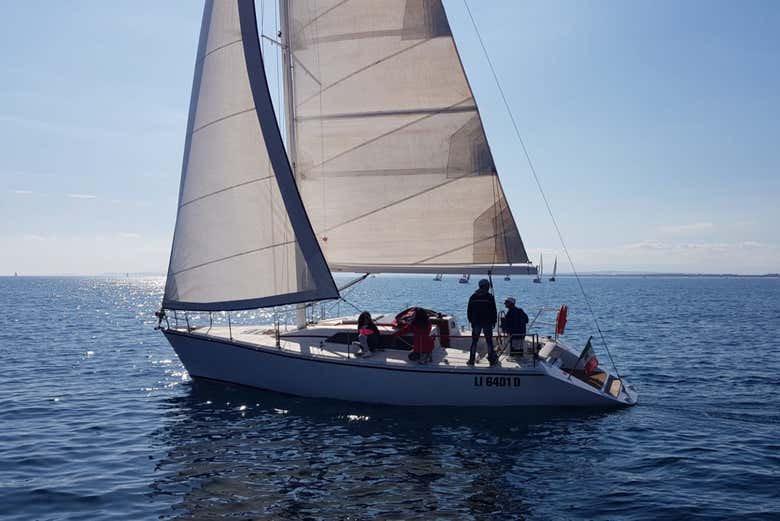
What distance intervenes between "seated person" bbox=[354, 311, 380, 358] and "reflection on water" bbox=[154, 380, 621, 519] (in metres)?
1.35

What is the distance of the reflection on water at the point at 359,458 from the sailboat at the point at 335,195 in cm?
86

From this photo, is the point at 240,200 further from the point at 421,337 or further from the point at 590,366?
the point at 590,366

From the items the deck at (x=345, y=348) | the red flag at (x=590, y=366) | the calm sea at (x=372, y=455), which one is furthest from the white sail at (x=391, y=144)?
the calm sea at (x=372, y=455)

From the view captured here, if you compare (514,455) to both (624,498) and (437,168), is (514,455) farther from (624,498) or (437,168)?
(437,168)

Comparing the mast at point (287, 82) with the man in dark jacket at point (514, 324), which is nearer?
the man in dark jacket at point (514, 324)

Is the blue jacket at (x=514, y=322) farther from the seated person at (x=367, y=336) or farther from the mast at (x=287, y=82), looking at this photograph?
the mast at (x=287, y=82)

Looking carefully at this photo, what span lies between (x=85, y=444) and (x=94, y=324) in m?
30.5

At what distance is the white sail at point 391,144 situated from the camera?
47.3 ft

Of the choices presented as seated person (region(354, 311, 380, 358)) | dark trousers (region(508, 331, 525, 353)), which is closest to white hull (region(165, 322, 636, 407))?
seated person (region(354, 311, 380, 358))

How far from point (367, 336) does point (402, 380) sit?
154cm

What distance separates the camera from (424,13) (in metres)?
14.3

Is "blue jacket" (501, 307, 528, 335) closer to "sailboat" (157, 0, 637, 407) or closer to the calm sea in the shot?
"sailboat" (157, 0, 637, 407)

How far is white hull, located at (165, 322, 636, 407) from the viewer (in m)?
12.8

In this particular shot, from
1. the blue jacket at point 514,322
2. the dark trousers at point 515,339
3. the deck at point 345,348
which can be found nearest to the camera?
the deck at point 345,348
